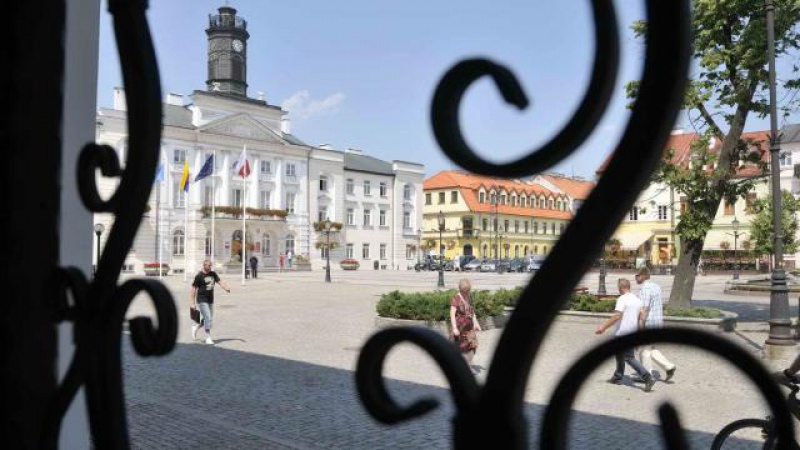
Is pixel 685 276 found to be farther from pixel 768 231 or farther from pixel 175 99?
pixel 175 99

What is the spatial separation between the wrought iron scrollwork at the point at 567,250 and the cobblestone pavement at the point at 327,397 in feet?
7.84

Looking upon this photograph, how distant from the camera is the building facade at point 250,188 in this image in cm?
5422

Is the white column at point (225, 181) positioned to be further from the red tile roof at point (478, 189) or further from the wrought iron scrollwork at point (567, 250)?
the wrought iron scrollwork at point (567, 250)

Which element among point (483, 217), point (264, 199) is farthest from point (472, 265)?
point (483, 217)

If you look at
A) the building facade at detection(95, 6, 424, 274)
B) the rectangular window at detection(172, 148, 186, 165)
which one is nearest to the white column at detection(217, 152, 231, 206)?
the building facade at detection(95, 6, 424, 274)

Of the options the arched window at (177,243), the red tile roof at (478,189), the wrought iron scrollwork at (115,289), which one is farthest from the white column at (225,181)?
the wrought iron scrollwork at (115,289)

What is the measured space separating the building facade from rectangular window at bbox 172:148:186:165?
8 cm

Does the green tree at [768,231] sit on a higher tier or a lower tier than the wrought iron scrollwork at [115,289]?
higher

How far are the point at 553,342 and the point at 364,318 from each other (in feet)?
20.4

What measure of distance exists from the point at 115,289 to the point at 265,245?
61.4 metres

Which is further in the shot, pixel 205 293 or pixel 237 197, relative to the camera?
pixel 237 197

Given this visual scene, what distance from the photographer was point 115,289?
1223mm

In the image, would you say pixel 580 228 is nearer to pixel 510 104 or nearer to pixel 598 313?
pixel 510 104

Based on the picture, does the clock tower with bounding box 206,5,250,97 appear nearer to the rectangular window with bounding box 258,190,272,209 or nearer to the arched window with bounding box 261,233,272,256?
the rectangular window with bounding box 258,190,272,209
